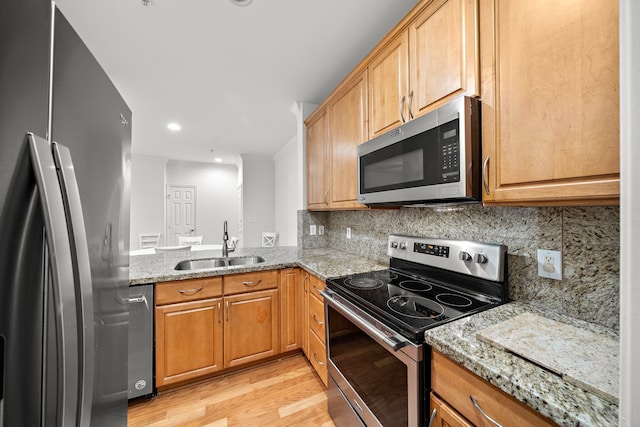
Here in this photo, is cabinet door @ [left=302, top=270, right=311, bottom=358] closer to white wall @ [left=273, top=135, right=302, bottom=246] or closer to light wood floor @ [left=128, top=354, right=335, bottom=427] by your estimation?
light wood floor @ [left=128, top=354, right=335, bottom=427]

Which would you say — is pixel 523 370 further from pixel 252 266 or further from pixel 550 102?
pixel 252 266

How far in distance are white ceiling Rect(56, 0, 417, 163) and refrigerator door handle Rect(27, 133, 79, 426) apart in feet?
5.24

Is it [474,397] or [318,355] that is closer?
[474,397]

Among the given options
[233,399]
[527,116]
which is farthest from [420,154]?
[233,399]

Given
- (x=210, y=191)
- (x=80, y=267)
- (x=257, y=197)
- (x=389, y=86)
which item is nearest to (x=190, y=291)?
(x=80, y=267)

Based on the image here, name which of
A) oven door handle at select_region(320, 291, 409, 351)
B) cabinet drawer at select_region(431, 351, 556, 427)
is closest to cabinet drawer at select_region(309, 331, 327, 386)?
oven door handle at select_region(320, 291, 409, 351)

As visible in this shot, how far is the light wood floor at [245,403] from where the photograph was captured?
1.56 m

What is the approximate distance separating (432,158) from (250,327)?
1.81 meters

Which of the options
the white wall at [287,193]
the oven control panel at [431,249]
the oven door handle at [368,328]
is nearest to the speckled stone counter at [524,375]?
the oven door handle at [368,328]

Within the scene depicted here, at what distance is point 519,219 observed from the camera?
1153mm

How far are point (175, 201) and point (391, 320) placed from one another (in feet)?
20.9

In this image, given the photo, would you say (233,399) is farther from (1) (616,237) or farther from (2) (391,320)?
(1) (616,237)

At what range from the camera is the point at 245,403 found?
1704 mm

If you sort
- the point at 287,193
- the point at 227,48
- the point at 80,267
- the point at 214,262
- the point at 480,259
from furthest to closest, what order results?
the point at 287,193, the point at 214,262, the point at 227,48, the point at 480,259, the point at 80,267
